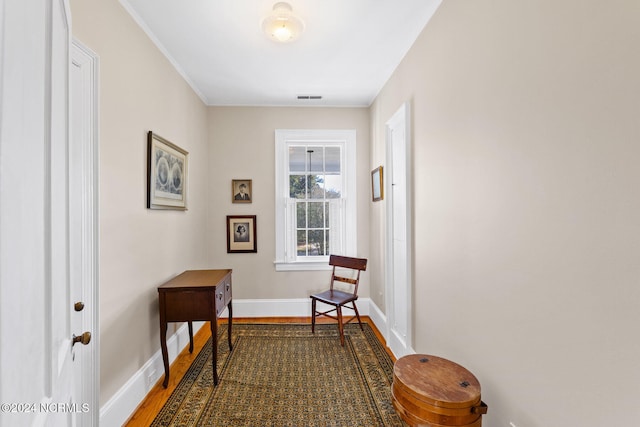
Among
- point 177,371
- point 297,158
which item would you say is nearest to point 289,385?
point 177,371

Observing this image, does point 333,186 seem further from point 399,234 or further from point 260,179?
point 399,234

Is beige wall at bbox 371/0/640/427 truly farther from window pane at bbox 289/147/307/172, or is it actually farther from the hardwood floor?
window pane at bbox 289/147/307/172

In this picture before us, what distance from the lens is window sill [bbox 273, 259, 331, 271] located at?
3833 mm

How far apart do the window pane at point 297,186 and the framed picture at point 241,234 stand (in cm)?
60

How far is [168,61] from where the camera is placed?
2662 mm

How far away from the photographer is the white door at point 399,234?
8.04ft

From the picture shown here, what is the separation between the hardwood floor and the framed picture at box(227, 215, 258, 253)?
900 mm

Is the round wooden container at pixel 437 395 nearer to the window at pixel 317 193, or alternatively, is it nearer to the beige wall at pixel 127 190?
the beige wall at pixel 127 190

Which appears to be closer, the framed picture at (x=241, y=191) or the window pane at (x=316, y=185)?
the framed picture at (x=241, y=191)

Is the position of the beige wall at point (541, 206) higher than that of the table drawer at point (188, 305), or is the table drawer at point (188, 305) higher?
the beige wall at point (541, 206)

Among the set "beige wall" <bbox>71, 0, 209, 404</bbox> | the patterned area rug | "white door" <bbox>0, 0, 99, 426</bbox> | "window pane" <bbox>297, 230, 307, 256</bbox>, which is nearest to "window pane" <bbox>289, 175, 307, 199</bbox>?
"window pane" <bbox>297, 230, 307, 256</bbox>

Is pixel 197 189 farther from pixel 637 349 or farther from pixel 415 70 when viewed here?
pixel 637 349

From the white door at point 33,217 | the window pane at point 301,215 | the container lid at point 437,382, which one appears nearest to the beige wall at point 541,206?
the container lid at point 437,382

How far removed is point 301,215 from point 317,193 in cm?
36
